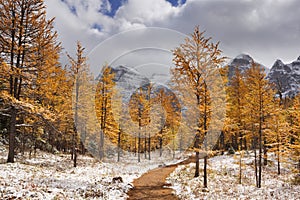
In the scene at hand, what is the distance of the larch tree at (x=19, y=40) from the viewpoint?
1514 cm

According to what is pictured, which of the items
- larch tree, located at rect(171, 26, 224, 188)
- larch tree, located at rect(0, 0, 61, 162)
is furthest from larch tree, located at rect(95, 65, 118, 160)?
larch tree, located at rect(171, 26, 224, 188)

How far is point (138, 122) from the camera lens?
3309 cm

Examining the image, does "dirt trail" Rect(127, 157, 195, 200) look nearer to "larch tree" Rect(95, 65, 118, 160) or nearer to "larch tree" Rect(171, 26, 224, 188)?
"larch tree" Rect(171, 26, 224, 188)

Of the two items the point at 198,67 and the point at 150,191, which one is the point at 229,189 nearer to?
the point at 150,191

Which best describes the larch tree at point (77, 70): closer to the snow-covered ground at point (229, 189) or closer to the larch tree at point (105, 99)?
the larch tree at point (105, 99)

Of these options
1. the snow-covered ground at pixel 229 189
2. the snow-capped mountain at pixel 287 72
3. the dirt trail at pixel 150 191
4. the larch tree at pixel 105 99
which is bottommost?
the dirt trail at pixel 150 191

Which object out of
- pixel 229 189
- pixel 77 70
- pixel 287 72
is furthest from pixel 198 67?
pixel 287 72

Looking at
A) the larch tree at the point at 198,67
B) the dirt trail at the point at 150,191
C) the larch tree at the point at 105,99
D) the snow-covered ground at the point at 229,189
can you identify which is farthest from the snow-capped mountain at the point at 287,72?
the dirt trail at the point at 150,191

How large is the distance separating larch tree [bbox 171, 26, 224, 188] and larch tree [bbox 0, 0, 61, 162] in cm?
1009

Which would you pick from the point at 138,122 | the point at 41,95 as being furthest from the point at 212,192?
the point at 138,122

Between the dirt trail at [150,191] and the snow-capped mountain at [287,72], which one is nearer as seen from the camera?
the dirt trail at [150,191]

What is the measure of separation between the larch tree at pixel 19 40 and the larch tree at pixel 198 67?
1009cm

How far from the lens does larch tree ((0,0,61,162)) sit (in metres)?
15.1

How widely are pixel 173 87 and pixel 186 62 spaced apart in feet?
7.76
